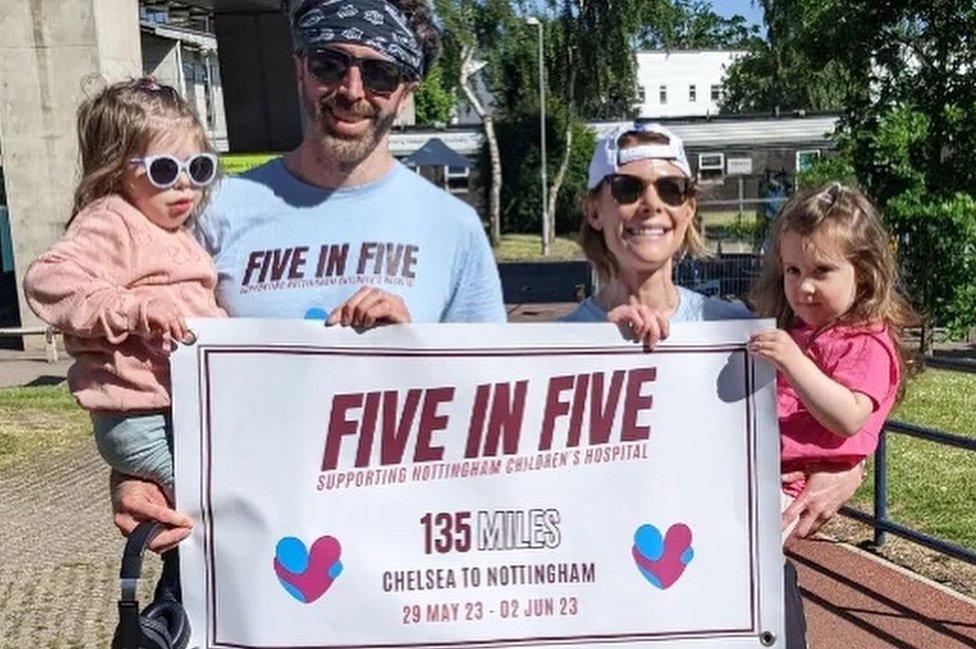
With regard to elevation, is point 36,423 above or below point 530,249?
above

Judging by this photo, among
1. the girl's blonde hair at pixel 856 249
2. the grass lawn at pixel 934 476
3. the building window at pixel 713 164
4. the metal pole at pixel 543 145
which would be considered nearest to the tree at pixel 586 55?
the metal pole at pixel 543 145

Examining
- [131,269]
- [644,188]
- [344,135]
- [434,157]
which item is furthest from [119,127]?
[434,157]

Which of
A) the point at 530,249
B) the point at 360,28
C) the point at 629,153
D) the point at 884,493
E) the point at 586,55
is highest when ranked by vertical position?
the point at 586,55

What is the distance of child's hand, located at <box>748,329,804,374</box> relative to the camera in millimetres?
2809

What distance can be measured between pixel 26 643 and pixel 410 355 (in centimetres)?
431

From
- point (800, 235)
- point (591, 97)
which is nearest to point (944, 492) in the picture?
point (800, 235)

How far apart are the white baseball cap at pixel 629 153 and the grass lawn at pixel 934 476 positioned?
4.65m

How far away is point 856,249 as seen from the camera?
3117mm

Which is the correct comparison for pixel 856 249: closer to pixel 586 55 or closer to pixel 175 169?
pixel 175 169

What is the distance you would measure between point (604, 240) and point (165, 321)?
937mm

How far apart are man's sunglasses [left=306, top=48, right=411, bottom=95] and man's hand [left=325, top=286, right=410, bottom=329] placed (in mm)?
428

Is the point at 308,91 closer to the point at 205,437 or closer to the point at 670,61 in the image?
the point at 205,437

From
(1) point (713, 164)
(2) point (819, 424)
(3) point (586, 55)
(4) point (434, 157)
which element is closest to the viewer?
(2) point (819, 424)

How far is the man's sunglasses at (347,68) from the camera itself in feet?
9.36
